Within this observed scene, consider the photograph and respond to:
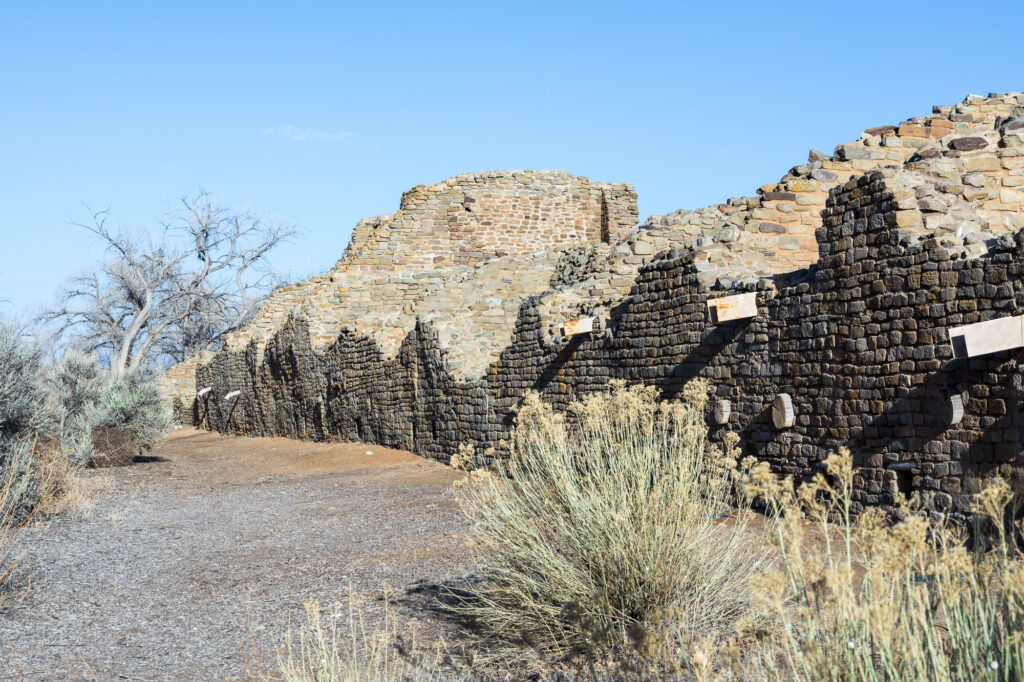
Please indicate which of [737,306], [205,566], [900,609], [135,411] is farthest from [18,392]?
[900,609]

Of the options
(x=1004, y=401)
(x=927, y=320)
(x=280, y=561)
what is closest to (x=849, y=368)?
(x=927, y=320)

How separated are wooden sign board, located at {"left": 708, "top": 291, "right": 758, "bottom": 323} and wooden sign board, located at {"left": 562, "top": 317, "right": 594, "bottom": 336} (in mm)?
2335

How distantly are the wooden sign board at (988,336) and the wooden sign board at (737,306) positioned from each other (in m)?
2.08

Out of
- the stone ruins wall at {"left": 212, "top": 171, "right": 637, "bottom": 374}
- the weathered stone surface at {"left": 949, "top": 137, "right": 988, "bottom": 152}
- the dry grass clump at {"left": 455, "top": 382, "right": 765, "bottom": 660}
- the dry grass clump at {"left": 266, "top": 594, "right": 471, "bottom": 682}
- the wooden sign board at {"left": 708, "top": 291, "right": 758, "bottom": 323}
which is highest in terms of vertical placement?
the stone ruins wall at {"left": 212, "top": 171, "right": 637, "bottom": 374}

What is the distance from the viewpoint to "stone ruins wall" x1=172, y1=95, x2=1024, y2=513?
5.87 metres

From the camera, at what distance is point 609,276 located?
1247 cm

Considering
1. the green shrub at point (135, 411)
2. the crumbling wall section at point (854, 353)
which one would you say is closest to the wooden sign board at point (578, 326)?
the crumbling wall section at point (854, 353)

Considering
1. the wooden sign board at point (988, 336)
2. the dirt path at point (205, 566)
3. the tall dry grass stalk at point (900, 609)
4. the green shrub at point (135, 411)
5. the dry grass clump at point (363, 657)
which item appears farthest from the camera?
the green shrub at point (135, 411)

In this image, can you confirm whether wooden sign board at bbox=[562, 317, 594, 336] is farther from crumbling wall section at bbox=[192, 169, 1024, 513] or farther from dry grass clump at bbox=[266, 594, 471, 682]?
dry grass clump at bbox=[266, 594, 471, 682]

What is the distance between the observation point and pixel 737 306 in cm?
768

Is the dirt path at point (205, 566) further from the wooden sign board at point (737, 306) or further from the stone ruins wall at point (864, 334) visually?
the wooden sign board at point (737, 306)

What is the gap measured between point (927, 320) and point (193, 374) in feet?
98.9

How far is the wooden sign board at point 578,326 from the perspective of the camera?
9.89 meters

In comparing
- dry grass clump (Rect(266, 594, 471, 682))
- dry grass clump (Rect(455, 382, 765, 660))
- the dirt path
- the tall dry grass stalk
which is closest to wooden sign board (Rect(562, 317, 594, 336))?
the dirt path
